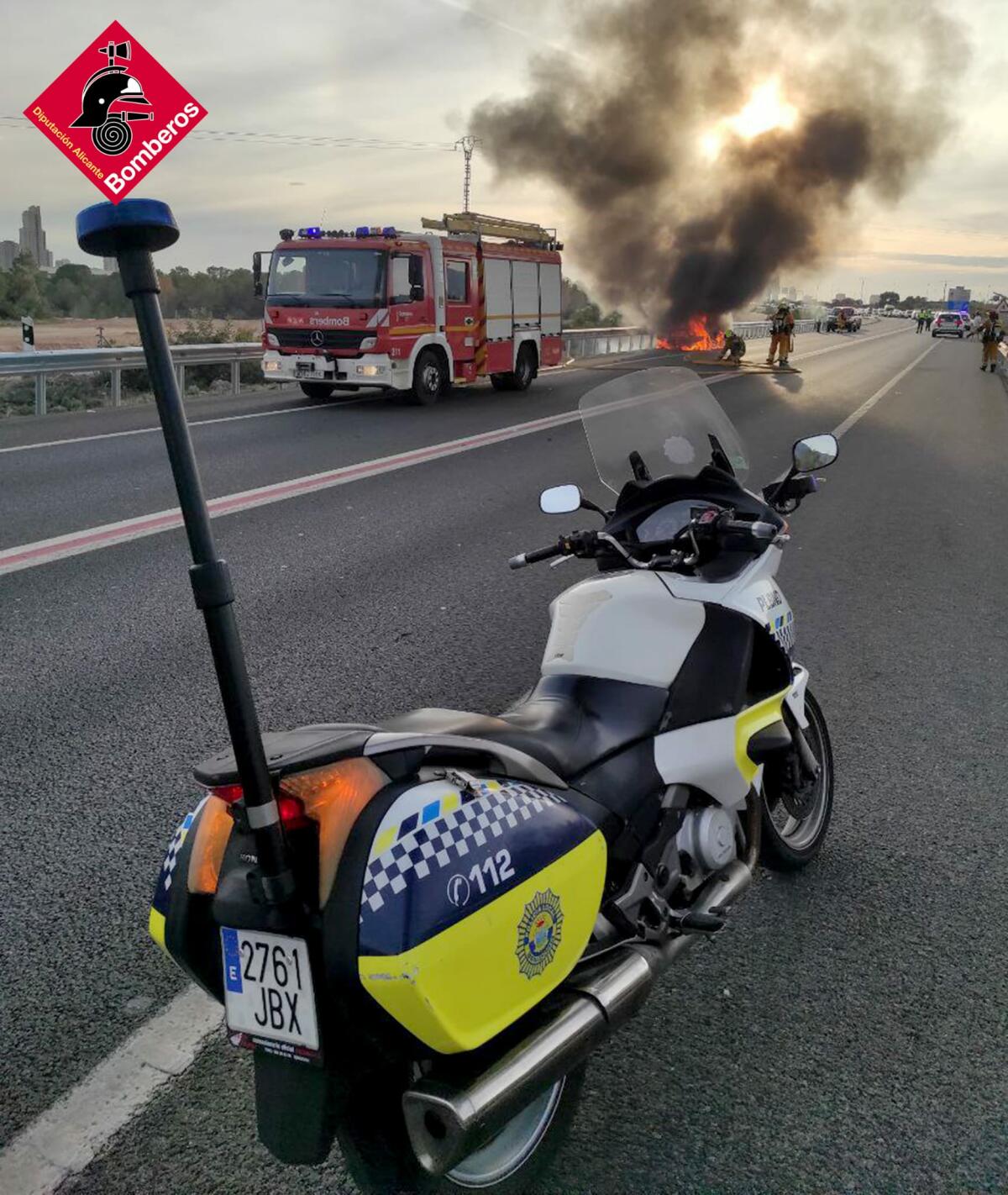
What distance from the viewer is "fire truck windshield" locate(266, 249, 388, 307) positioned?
1614 cm

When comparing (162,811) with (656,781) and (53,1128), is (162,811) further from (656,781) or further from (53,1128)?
(656,781)

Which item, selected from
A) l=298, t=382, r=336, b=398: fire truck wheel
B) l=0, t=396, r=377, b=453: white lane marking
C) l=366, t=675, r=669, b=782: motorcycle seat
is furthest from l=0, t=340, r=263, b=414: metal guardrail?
l=366, t=675, r=669, b=782: motorcycle seat

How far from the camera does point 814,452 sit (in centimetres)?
318

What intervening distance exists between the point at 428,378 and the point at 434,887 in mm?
16226

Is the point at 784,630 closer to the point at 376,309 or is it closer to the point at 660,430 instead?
the point at 660,430

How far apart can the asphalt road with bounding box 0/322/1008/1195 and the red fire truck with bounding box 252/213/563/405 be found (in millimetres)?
6736

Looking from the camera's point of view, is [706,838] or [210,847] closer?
[210,847]

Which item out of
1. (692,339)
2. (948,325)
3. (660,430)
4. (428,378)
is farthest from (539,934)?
(948,325)

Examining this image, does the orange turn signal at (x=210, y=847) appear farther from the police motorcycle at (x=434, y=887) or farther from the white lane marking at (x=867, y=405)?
the white lane marking at (x=867, y=405)

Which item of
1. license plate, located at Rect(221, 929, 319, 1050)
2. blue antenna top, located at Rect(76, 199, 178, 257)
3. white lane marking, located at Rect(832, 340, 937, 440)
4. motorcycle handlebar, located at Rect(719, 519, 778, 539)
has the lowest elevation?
white lane marking, located at Rect(832, 340, 937, 440)

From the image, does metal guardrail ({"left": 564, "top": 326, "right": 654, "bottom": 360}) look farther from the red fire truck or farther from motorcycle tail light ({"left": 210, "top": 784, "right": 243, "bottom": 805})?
motorcycle tail light ({"left": 210, "top": 784, "right": 243, "bottom": 805})

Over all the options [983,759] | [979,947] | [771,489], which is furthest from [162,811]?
[983,759]

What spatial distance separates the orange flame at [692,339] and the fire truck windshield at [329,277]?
2733 centimetres

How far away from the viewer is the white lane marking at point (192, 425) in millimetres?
11828
